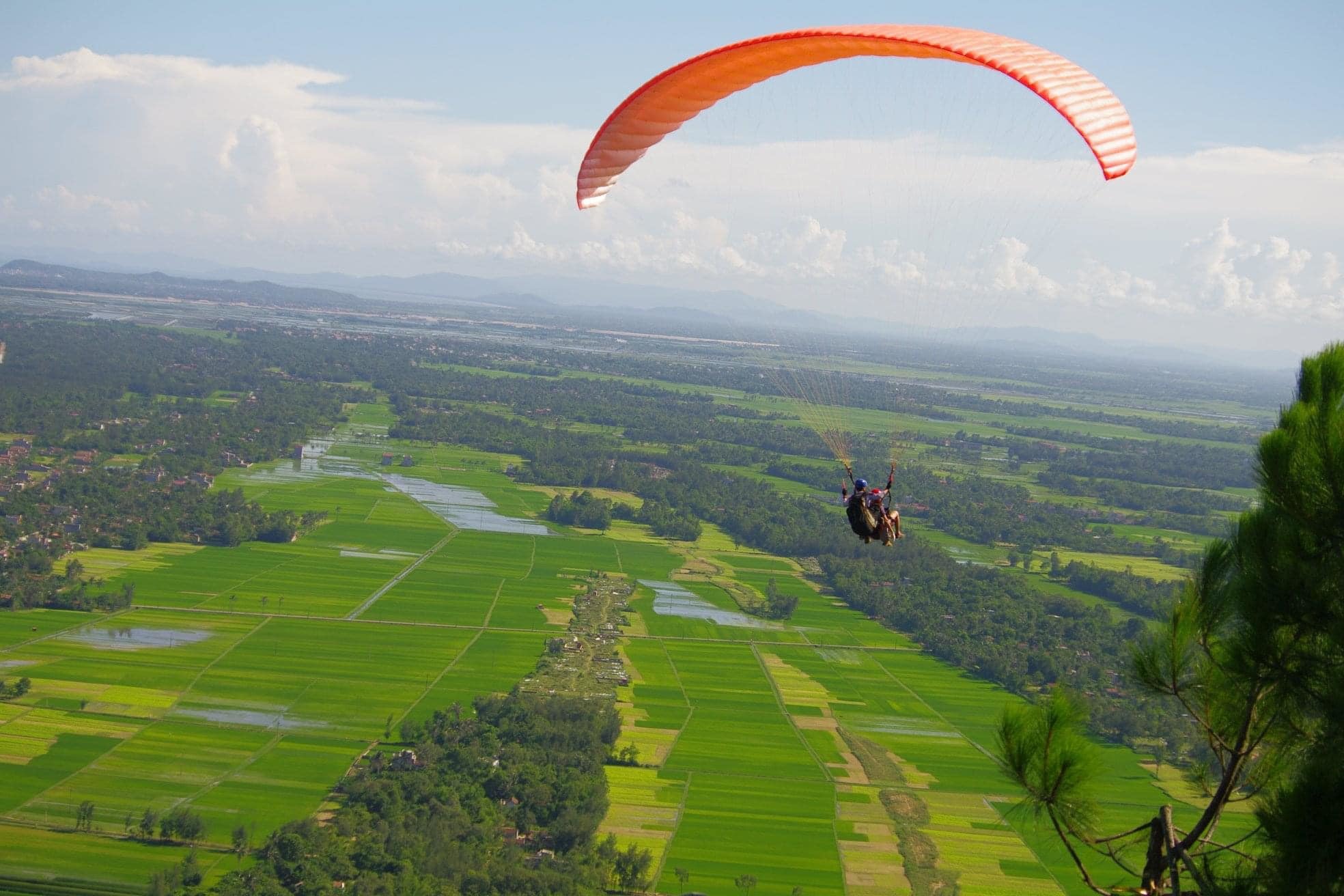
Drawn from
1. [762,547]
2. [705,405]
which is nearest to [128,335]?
[705,405]

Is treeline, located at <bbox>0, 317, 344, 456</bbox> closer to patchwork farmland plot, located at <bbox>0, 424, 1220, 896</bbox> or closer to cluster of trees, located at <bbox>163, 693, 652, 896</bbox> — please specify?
patchwork farmland plot, located at <bbox>0, 424, 1220, 896</bbox>

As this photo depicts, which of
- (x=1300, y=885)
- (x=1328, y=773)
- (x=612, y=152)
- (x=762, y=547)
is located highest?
(x=612, y=152)

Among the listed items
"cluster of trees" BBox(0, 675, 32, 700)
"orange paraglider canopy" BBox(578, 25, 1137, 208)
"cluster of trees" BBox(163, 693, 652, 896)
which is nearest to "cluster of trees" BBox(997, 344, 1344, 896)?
"orange paraglider canopy" BBox(578, 25, 1137, 208)

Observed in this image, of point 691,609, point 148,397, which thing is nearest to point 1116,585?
point 691,609

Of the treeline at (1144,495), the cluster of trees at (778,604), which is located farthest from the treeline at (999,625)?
the treeline at (1144,495)

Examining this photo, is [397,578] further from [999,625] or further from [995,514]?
[995,514]

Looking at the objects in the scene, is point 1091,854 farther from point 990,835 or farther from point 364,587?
point 364,587
